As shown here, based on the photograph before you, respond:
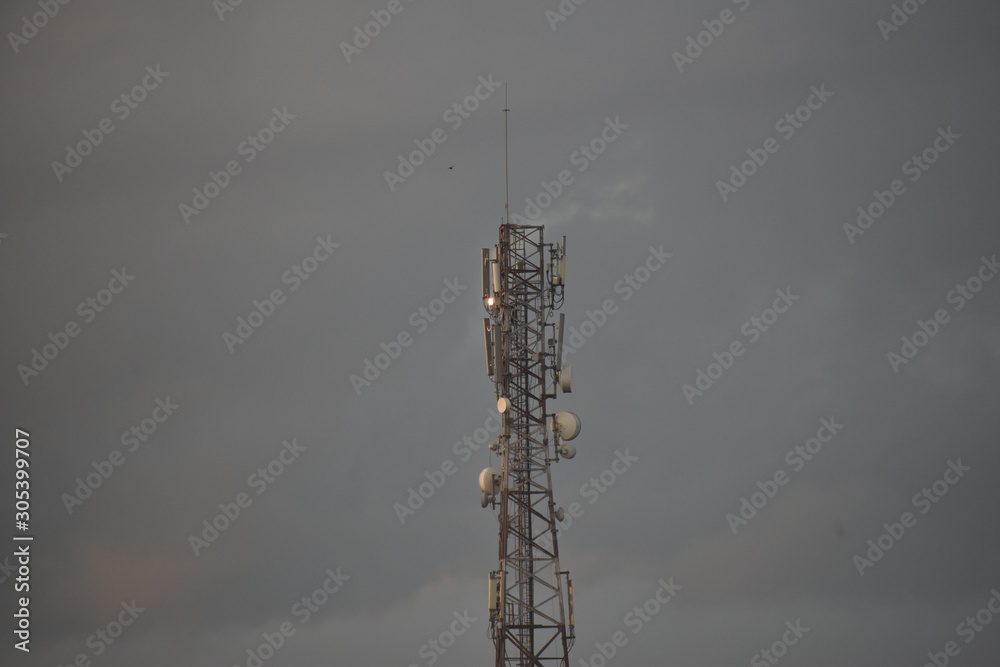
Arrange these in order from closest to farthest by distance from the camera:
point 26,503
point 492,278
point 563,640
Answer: point 563,640 < point 492,278 < point 26,503

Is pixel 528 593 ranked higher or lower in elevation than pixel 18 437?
lower

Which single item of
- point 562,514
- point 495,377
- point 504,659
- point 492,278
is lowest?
point 504,659

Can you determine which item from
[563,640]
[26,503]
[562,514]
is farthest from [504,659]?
[26,503]

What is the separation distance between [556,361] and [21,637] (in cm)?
2814

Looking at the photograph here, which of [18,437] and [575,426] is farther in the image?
[18,437]

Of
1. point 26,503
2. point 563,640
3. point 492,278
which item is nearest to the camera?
point 563,640

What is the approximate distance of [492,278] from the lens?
64.0 meters

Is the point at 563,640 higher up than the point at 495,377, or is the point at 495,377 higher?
the point at 495,377

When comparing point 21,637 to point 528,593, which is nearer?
point 528,593

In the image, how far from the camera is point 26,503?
69.6m

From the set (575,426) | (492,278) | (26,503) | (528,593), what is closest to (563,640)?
(528,593)

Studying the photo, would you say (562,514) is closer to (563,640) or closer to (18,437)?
(563,640)

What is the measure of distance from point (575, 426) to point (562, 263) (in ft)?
22.7

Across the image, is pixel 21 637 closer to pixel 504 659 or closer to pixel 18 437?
pixel 18 437
